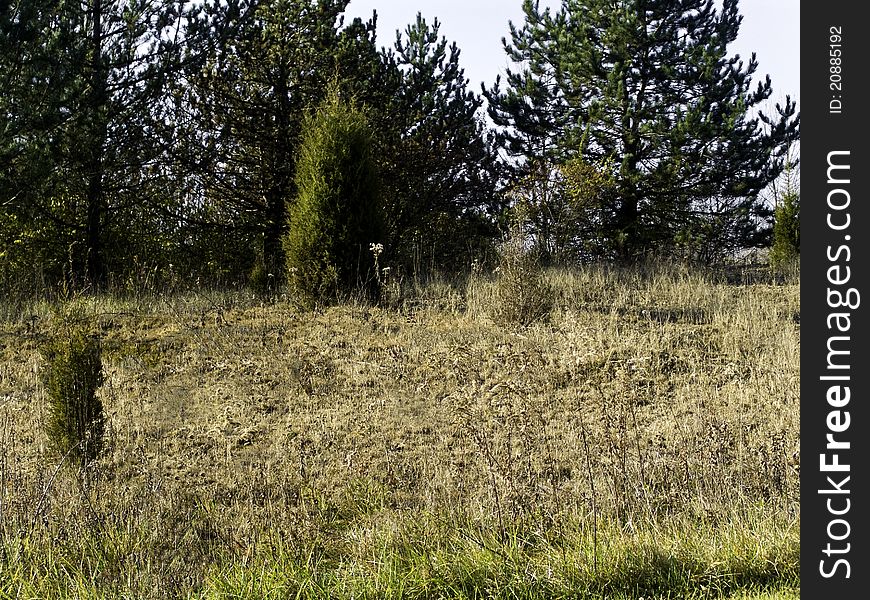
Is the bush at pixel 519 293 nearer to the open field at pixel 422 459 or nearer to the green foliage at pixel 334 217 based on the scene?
the open field at pixel 422 459

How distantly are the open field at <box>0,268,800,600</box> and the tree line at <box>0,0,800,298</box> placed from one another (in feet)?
9.04

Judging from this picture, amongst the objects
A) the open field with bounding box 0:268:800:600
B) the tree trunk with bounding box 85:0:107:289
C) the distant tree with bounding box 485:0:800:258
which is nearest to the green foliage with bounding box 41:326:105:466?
the open field with bounding box 0:268:800:600

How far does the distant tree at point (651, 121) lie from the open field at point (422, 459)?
7422mm

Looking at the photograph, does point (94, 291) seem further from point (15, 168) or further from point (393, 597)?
point (393, 597)

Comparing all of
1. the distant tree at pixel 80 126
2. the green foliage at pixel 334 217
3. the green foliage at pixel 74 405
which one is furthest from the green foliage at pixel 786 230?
the green foliage at pixel 74 405

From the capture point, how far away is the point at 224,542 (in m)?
4.41

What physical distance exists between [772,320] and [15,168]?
970cm

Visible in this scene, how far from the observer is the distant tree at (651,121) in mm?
16016

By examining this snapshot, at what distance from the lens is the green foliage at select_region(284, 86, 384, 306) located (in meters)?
9.91

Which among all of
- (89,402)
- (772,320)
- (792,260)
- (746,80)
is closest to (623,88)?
(746,80)

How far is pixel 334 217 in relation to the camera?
995 centimetres

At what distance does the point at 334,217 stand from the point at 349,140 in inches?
43.9

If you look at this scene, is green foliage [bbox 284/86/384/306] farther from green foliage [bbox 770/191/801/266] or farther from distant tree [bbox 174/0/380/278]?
green foliage [bbox 770/191/801/266]

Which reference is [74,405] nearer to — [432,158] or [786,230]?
[432,158]
